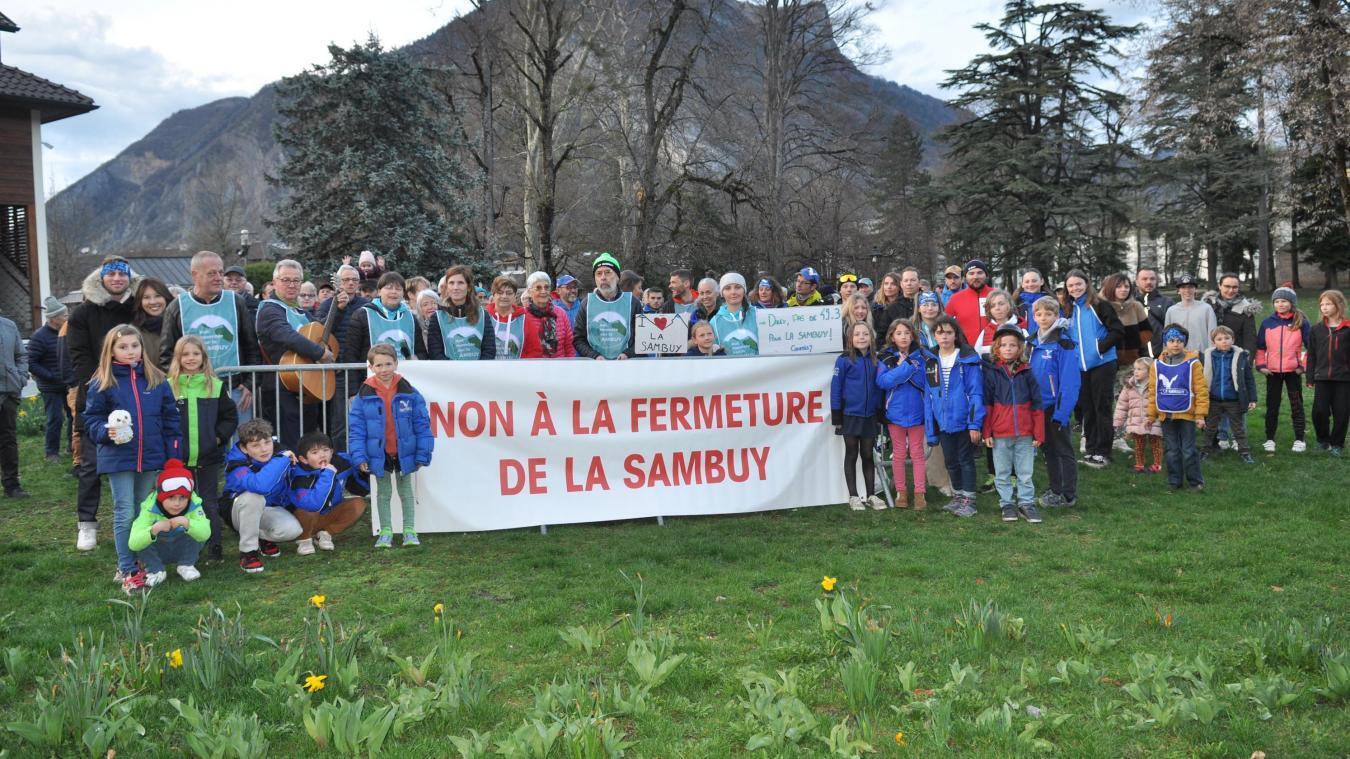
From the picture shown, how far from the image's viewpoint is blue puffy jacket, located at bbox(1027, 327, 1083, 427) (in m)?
8.34

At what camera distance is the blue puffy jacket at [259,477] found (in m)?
6.81

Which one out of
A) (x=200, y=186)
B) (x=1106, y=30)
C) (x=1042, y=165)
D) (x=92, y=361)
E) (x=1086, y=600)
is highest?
(x=200, y=186)

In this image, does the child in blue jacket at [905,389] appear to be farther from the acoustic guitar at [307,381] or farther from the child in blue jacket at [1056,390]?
the acoustic guitar at [307,381]

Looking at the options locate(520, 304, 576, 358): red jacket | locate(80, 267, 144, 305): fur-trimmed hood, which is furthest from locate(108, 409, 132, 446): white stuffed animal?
locate(520, 304, 576, 358): red jacket

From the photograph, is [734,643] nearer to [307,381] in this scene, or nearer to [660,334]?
[660,334]

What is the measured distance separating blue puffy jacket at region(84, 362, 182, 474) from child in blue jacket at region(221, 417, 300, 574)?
53cm

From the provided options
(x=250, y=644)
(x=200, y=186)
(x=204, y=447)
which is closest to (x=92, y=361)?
(x=204, y=447)

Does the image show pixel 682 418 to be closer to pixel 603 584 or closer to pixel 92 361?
pixel 603 584

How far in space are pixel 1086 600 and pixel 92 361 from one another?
7.24 metres

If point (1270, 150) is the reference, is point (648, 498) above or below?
below

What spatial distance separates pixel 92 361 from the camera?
7227 mm

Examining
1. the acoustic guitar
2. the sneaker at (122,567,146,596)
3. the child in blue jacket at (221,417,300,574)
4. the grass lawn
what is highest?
the acoustic guitar

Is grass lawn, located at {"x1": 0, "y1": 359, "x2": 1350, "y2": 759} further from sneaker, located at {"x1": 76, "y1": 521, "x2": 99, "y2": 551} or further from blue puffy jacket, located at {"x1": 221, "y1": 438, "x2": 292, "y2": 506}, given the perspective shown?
blue puffy jacket, located at {"x1": 221, "y1": 438, "x2": 292, "y2": 506}

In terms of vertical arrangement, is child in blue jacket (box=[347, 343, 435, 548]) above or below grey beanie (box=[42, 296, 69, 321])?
below
